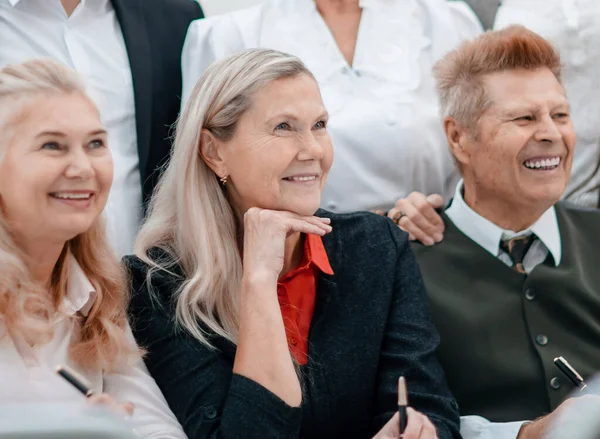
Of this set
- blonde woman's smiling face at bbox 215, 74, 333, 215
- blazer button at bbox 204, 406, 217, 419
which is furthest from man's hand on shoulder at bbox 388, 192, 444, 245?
blazer button at bbox 204, 406, 217, 419

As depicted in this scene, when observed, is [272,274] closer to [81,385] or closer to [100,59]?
[81,385]

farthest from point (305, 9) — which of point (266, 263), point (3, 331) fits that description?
point (3, 331)

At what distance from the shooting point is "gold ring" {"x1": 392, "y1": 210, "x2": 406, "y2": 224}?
2.38m

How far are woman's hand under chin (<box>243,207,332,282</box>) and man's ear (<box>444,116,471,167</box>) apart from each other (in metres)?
0.55

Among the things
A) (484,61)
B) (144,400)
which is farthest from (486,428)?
(484,61)

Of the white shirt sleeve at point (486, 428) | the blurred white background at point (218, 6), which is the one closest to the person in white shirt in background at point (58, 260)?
the white shirt sleeve at point (486, 428)

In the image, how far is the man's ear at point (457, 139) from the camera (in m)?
2.40

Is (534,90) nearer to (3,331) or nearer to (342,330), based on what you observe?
(342,330)

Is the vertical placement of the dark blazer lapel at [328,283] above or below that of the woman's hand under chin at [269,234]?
below

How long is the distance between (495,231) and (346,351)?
1.77 ft

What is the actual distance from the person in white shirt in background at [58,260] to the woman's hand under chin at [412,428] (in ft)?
1.29

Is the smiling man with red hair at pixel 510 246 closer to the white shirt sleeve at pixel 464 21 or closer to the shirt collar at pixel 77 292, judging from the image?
the white shirt sleeve at pixel 464 21

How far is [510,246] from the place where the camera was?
2.34 metres

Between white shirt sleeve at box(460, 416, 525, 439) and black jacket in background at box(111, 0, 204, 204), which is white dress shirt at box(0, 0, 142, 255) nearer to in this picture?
black jacket in background at box(111, 0, 204, 204)
